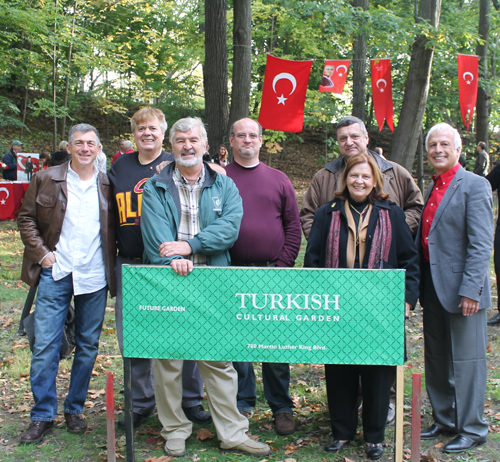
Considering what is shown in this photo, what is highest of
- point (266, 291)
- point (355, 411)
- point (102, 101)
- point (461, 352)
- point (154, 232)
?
point (102, 101)

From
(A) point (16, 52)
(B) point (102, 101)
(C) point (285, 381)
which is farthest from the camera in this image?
(B) point (102, 101)

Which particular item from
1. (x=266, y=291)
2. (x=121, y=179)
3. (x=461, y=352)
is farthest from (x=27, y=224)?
(x=461, y=352)

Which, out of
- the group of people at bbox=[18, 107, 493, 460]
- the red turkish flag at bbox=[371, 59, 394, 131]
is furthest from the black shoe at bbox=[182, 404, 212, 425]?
the red turkish flag at bbox=[371, 59, 394, 131]

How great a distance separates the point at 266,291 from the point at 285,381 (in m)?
1.19

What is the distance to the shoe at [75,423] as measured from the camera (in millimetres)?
3879

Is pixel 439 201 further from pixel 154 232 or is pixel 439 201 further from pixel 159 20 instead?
pixel 159 20

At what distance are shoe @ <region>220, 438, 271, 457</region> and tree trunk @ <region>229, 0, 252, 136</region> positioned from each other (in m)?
7.04

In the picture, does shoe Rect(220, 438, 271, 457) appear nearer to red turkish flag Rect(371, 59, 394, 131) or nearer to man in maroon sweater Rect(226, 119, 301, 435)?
man in maroon sweater Rect(226, 119, 301, 435)

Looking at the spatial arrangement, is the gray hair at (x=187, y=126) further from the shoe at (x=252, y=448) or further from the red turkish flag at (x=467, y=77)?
the red turkish flag at (x=467, y=77)

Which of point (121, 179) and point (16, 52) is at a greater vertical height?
point (16, 52)

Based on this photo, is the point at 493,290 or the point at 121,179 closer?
the point at 121,179

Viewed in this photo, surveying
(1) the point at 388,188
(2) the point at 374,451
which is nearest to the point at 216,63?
(1) the point at 388,188

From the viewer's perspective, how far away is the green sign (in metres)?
3.03

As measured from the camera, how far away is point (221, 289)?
3123mm
